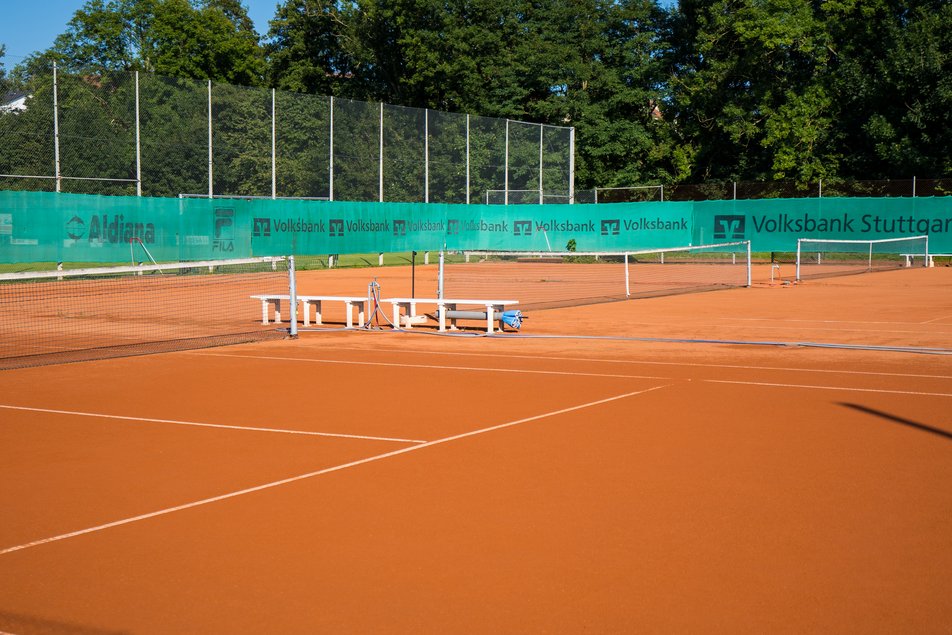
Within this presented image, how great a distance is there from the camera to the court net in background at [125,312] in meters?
13.2

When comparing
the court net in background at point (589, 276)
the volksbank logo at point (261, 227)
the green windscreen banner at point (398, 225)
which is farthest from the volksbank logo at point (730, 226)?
the volksbank logo at point (261, 227)

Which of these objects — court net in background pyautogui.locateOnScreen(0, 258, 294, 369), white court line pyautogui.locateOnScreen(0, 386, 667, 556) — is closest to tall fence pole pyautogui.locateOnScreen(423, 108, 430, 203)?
court net in background pyautogui.locateOnScreen(0, 258, 294, 369)

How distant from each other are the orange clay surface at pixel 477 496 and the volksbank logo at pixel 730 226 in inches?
1130

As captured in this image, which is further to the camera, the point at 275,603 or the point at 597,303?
the point at 597,303

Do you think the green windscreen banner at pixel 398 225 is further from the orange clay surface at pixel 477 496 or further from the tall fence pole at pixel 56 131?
the orange clay surface at pixel 477 496

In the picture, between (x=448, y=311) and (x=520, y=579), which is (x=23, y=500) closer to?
(x=520, y=579)

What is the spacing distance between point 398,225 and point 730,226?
42.4 feet

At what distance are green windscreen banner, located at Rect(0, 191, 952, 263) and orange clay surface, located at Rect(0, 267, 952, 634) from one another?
1655cm

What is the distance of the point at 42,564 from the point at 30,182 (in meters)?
24.6

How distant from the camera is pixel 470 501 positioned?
5.94 meters

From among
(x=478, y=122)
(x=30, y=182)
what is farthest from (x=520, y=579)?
(x=478, y=122)

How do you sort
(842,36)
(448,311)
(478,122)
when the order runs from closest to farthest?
1. (448,311)
2. (478,122)
3. (842,36)

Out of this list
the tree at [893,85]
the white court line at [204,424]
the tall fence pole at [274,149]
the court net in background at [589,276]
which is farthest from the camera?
the tree at [893,85]

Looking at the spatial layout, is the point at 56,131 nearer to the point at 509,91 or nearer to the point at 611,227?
the point at 611,227
